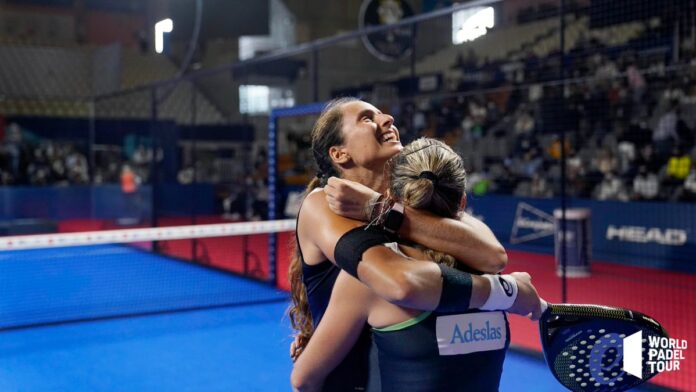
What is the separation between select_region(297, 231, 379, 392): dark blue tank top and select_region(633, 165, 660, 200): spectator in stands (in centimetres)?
972

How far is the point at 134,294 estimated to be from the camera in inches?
351

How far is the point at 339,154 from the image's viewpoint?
2.10 metres

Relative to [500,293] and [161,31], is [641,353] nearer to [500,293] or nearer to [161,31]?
[500,293]

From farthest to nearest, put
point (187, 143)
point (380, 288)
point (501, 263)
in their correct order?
point (187, 143) < point (501, 263) < point (380, 288)

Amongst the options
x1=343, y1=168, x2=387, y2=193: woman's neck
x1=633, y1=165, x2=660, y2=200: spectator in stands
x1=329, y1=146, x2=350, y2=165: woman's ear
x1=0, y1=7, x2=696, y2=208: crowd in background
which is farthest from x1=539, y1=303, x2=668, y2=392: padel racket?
x1=633, y1=165, x2=660, y2=200: spectator in stands

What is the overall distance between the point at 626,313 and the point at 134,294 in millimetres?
8000

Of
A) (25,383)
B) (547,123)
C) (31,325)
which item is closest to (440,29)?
(547,123)

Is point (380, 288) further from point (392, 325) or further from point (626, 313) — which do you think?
point (626, 313)

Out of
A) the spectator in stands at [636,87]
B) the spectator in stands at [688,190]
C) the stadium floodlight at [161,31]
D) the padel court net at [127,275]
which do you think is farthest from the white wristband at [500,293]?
the spectator in stands at [636,87]

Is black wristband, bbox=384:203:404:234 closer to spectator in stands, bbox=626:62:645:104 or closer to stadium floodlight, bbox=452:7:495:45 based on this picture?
stadium floodlight, bbox=452:7:495:45

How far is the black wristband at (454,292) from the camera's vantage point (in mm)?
1531

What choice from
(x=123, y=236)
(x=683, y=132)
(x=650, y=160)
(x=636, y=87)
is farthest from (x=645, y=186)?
(x=123, y=236)

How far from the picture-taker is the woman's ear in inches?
82.2

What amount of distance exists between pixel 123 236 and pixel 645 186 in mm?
7787
